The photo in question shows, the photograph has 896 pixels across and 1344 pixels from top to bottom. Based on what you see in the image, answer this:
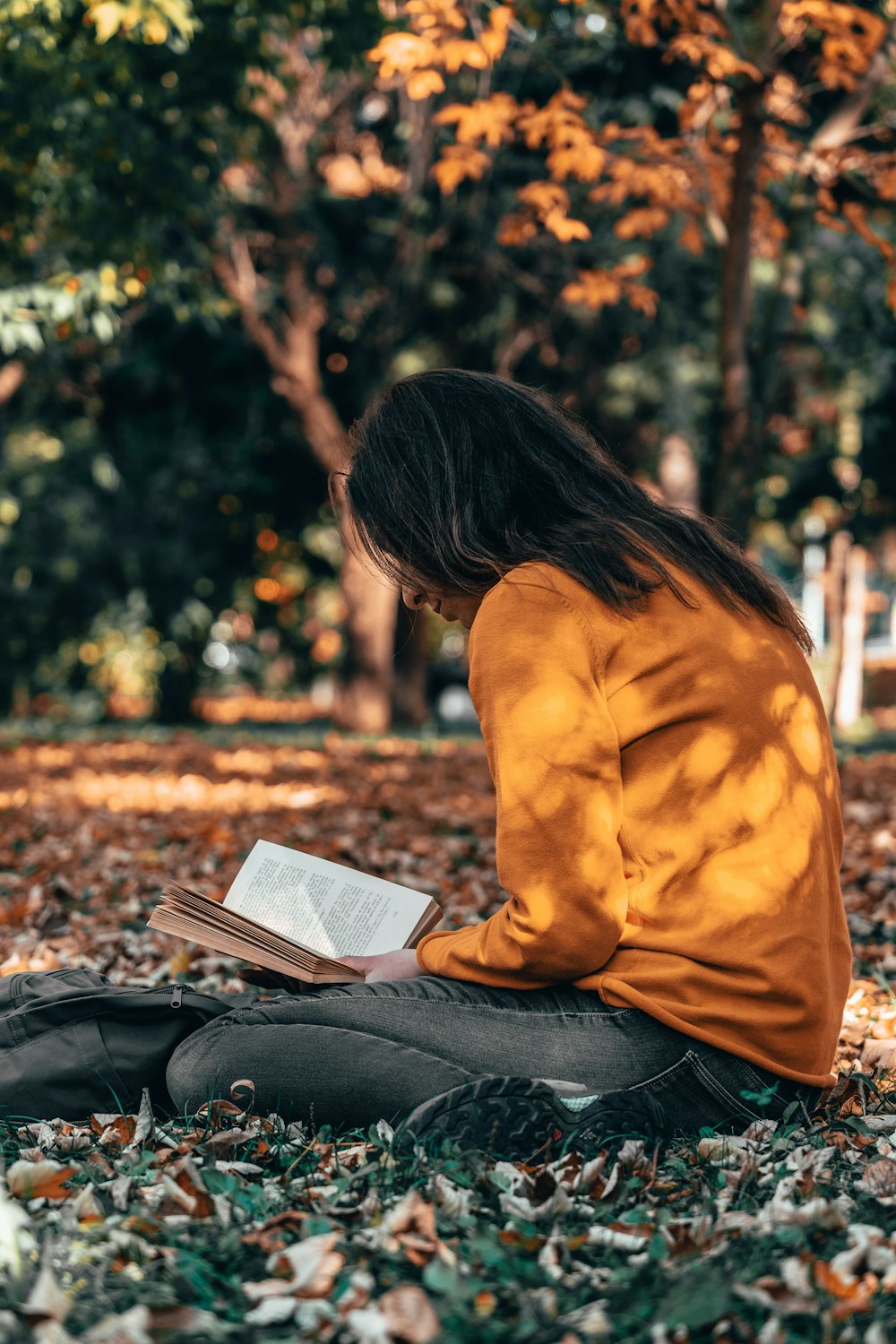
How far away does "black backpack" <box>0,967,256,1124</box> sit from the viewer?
253 centimetres

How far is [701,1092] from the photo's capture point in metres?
2.28

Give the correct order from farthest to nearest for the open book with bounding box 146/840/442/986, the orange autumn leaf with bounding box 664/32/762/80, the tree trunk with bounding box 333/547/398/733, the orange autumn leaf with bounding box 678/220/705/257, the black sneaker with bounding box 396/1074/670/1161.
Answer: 1. the tree trunk with bounding box 333/547/398/733
2. the orange autumn leaf with bounding box 678/220/705/257
3. the orange autumn leaf with bounding box 664/32/762/80
4. the open book with bounding box 146/840/442/986
5. the black sneaker with bounding box 396/1074/670/1161

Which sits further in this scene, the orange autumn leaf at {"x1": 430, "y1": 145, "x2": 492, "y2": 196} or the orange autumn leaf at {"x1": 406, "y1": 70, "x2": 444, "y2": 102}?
the orange autumn leaf at {"x1": 430, "y1": 145, "x2": 492, "y2": 196}

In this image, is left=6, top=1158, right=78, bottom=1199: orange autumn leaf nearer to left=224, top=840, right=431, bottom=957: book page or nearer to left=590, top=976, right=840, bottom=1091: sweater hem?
left=224, top=840, right=431, bottom=957: book page

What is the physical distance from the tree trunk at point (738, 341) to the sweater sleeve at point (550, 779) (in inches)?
216

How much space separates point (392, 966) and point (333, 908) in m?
0.26

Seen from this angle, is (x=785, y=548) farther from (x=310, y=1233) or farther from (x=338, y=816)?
(x=310, y=1233)

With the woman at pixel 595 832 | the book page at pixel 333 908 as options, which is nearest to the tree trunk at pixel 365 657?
the book page at pixel 333 908

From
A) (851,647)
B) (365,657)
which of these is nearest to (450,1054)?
(365,657)

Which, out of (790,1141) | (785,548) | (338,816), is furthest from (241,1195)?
(785,548)

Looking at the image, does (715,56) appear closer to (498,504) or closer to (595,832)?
(498,504)

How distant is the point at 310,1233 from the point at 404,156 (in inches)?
515

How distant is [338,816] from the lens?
704 cm

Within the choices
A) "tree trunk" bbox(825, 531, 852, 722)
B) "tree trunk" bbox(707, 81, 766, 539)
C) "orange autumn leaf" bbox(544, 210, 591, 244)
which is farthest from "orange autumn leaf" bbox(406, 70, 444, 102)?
"tree trunk" bbox(825, 531, 852, 722)
